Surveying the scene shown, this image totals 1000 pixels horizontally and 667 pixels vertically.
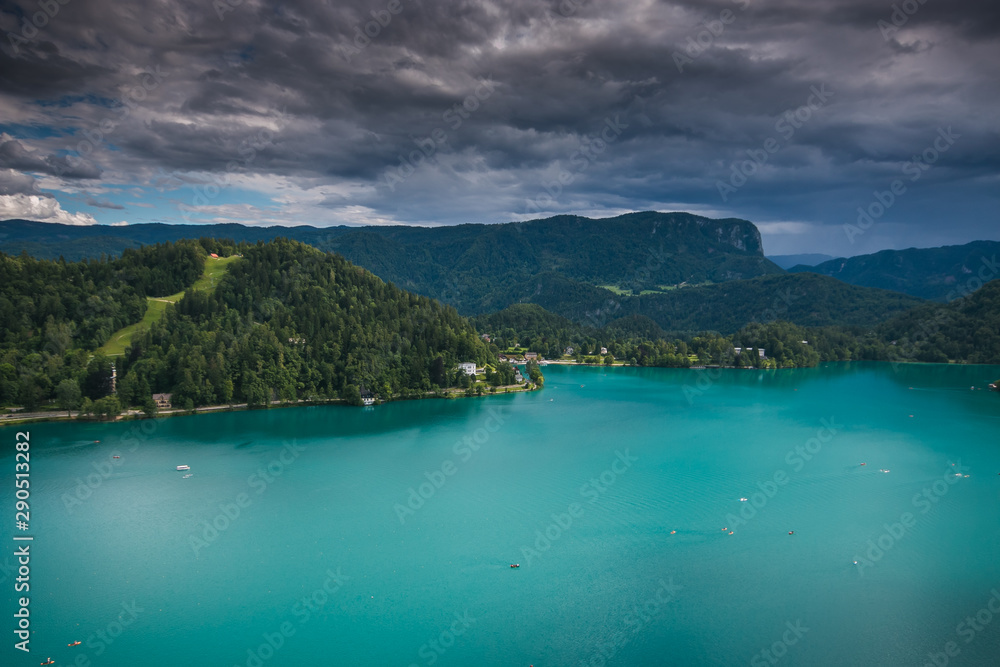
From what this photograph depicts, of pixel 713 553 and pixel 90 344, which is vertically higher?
pixel 90 344

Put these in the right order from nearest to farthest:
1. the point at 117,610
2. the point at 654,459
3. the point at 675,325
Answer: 1. the point at 117,610
2. the point at 654,459
3. the point at 675,325

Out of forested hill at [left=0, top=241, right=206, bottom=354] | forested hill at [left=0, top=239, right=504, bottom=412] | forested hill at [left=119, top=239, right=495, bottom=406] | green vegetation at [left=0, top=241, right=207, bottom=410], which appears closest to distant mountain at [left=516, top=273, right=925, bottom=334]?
forested hill at [left=119, top=239, right=495, bottom=406]

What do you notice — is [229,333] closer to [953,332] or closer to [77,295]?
[77,295]

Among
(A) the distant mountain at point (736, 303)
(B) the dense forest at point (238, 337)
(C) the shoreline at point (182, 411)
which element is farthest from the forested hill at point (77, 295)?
(A) the distant mountain at point (736, 303)

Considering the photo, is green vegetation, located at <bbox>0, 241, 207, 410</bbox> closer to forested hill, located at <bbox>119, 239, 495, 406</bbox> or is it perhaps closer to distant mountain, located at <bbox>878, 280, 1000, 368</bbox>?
forested hill, located at <bbox>119, 239, 495, 406</bbox>

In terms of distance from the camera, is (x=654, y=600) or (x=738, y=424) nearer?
(x=654, y=600)

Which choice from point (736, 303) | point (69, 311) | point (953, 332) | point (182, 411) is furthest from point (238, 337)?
point (736, 303)

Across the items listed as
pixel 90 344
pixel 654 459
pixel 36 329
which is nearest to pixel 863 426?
pixel 654 459

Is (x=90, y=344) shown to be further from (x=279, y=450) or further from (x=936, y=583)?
(x=936, y=583)
